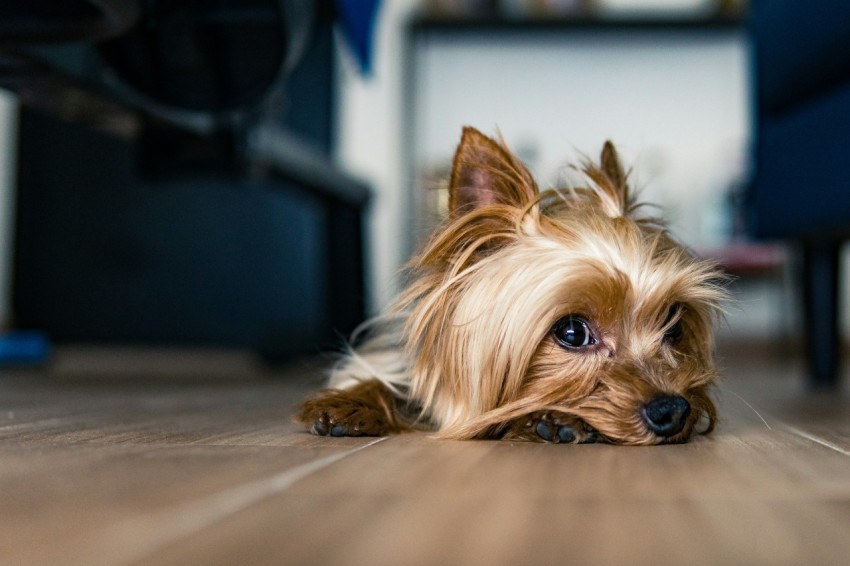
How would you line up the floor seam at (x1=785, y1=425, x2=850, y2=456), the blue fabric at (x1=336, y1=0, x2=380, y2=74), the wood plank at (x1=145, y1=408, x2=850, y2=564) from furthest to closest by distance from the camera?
the blue fabric at (x1=336, y1=0, x2=380, y2=74) → the floor seam at (x1=785, y1=425, x2=850, y2=456) → the wood plank at (x1=145, y1=408, x2=850, y2=564)

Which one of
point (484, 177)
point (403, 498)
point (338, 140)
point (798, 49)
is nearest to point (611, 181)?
point (484, 177)

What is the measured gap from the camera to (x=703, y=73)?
5727 millimetres

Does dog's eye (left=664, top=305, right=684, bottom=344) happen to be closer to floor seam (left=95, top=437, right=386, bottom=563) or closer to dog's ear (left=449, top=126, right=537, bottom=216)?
dog's ear (left=449, top=126, right=537, bottom=216)

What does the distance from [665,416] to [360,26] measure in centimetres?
100

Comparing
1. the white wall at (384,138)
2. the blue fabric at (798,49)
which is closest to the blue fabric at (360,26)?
the blue fabric at (798,49)

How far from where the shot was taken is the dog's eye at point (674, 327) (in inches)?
47.4

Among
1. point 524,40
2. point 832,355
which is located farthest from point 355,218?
point 524,40

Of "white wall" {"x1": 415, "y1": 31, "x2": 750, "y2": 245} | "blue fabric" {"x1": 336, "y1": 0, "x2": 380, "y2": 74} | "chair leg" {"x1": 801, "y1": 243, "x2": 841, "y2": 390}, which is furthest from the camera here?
"white wall" {"x1": 415, "y1": 31, "x2": 750, "y2": 245}

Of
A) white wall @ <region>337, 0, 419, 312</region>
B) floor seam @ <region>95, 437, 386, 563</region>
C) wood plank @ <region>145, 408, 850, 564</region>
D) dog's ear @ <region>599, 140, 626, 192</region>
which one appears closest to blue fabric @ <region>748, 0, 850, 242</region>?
dog's ear @ <region>599, 140, 626, 192</region>

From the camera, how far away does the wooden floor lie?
1.65 feet

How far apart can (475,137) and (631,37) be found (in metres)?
5.00

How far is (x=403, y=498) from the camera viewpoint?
0.65m

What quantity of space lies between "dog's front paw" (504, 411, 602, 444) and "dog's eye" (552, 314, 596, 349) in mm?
103

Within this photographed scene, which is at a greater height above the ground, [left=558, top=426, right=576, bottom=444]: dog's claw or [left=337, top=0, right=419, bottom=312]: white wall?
[left=337, top=0, right=419, bottom=312]: white wall
